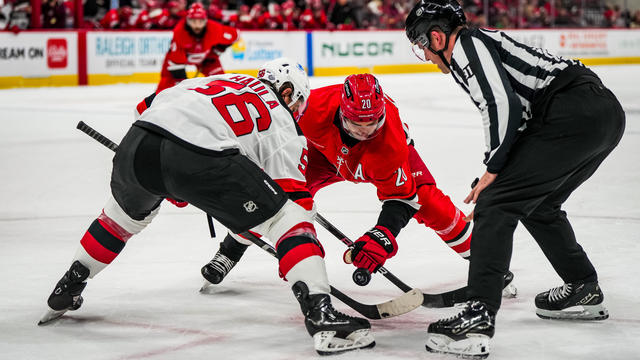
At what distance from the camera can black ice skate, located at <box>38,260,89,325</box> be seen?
9.58ft

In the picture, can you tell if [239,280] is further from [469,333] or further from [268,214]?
[469,333]

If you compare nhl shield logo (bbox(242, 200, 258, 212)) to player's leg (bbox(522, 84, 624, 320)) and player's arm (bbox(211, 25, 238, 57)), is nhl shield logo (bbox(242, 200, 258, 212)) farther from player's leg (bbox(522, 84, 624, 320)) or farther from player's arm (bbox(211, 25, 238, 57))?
player's arm (bbox(211, 25, 238, 57))

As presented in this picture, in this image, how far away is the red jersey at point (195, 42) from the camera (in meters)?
9.72

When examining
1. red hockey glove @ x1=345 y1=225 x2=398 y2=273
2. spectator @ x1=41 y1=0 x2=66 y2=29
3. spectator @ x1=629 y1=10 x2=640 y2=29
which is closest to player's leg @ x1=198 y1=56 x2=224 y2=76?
spectator @ x1=41 y1=0 x2=66 y2=29

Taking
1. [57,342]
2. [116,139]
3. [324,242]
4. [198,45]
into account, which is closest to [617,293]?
[324,242]

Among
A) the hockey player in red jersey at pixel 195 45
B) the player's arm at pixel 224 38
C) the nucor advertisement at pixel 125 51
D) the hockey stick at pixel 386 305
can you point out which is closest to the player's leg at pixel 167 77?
the hockey player in red jersey at pixel 195 45

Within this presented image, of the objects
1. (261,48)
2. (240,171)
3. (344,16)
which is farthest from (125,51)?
(240,171)

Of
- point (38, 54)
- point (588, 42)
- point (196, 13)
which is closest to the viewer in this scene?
point (196, 13)

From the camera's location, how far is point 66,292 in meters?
2.93

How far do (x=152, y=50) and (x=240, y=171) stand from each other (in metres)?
12.6

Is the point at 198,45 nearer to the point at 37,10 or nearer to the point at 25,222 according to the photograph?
the point at 37,10

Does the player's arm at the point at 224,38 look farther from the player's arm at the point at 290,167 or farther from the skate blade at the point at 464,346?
the skate blade at the point at 464,346

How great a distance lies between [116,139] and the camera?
786 cm

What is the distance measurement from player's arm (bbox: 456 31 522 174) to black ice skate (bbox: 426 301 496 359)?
42 centimetres
